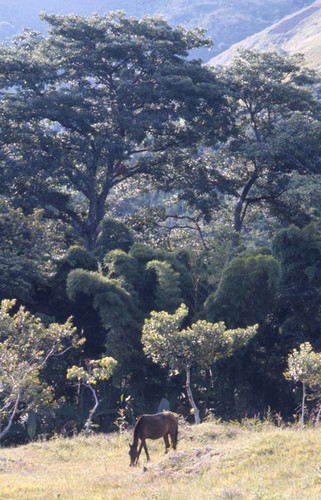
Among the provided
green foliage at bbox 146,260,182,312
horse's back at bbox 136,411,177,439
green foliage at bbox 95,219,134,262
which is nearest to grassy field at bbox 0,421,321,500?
horse's back at bbox 136,411,177,439

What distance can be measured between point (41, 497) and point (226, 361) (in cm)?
980

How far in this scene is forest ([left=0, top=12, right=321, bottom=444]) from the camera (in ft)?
50.4

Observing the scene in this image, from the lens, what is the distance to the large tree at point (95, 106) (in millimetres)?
21906

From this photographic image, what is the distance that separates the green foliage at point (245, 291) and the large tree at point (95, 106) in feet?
23.7

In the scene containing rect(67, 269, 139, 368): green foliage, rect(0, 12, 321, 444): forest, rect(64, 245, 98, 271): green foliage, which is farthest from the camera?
rect(64, 245, 98, 271): green foliage

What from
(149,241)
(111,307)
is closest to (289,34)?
(149,241)

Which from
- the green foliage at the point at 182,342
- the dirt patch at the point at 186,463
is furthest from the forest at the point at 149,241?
the dirt patch at the point at 186,463

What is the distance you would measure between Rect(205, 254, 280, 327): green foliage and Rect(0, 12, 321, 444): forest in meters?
0.04

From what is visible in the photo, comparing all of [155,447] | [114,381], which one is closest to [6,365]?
[155,447]

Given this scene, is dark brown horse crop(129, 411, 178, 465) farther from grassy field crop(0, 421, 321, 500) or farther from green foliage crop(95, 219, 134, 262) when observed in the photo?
green foliage crop(95, 219, 134, 262)

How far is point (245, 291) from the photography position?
17.1 meters

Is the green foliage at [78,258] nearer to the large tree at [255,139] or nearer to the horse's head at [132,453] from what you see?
the large tree at [255,139]

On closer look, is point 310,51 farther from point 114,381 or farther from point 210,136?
point 114,381

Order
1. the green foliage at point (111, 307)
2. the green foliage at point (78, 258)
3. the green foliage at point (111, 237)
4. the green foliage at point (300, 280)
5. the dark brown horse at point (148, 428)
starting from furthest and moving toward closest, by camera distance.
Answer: the green foliage at point (111, 237) < the green foliage at point (78, 258) < the green foliage at point (300, 280) < the green foliage at point (111, 307) < the dark brown horse at point (148, 428)
